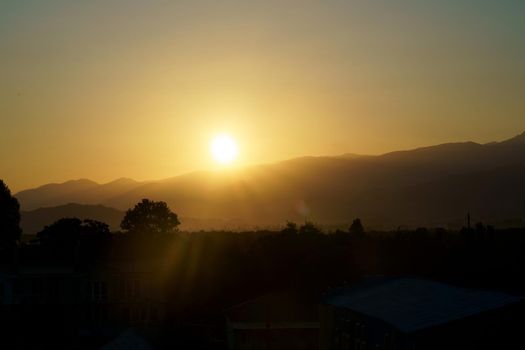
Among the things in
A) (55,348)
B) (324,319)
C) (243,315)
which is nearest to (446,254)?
(243,315)

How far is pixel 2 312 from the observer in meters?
68.3

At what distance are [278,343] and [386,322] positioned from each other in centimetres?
2324

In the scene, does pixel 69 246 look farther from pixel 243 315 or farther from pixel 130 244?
pixel 243 315

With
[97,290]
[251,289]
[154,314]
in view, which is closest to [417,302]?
[154,314]

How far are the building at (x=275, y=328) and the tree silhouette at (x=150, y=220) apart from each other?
154 feet

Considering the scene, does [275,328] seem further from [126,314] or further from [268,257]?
[268,257]

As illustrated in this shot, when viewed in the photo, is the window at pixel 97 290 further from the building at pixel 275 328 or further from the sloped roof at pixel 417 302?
the sloped roof at pixel 417 302

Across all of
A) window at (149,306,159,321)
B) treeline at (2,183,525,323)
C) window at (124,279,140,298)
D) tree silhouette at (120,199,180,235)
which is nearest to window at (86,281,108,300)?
window at (124,279,140,298)

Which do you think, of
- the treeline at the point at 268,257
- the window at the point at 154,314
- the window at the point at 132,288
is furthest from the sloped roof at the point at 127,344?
the window at the point at 132,288

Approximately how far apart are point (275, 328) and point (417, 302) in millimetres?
22902

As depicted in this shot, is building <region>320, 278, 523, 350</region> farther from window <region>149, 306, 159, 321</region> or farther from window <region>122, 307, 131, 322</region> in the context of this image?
window <region>122, 307, 131, 322</region>

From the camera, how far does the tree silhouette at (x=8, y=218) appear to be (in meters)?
102

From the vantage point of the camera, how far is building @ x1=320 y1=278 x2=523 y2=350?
1288 inches

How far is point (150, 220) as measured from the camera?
4323 inches
